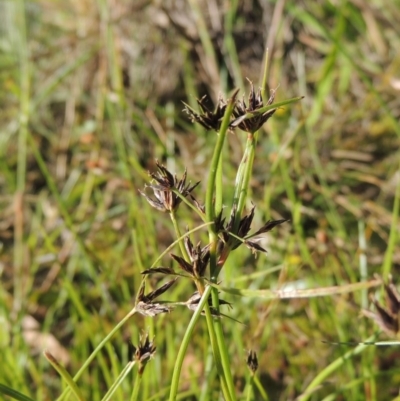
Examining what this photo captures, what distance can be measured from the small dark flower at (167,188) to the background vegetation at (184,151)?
1.76 ft

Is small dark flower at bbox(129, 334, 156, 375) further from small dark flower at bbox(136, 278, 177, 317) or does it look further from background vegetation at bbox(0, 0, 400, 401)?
background vegetation at bbox(0, 0, 400, 401)

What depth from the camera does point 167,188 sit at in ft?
1.52

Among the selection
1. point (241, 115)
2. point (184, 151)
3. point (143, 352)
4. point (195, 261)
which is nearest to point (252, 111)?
point (241, 115)

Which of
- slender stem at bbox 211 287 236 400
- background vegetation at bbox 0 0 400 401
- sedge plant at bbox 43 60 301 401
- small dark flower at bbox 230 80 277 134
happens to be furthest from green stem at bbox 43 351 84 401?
background vegetation at bbox 0 0 400 401

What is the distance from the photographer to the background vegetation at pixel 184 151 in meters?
1.16

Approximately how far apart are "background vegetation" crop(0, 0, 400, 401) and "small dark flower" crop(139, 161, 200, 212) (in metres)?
0.54

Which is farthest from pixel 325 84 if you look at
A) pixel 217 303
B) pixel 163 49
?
pixel 217 303

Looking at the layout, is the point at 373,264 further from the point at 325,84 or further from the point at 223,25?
the point at 223,25

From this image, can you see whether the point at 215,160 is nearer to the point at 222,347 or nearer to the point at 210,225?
the point at 210,225

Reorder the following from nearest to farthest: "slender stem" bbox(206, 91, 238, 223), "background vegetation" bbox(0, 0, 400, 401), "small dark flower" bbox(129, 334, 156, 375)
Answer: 1. "slender stem" bbox(206, 91, 238, 223)
2. "small dark flower" bbox(129, 334, 156, 375)
3. "background vegetation" bbox(0, 0, 400, 401)

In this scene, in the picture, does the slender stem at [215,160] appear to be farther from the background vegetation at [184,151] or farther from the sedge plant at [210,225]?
the background vegetation at [184,151]

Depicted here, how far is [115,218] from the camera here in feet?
5.31

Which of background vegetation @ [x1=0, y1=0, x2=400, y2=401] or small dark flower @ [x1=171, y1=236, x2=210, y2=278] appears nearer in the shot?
small dark flower @ [x1=171, y1=236, x2=210, y2=278]

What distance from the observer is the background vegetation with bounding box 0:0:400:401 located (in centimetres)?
116
